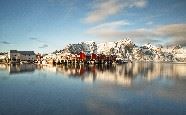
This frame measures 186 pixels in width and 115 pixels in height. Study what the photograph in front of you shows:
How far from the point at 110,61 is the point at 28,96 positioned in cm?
15883

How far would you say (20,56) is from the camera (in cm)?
18800

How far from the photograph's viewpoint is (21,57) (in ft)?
618

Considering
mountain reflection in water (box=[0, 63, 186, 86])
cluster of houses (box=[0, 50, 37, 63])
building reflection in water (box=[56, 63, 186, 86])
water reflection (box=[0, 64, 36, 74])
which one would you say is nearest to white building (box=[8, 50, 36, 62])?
cluster of houses (box=[0, 50, 37, 63])

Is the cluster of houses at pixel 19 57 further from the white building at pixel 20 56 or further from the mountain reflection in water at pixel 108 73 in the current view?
the mountain reflection in water at pixel 108 73

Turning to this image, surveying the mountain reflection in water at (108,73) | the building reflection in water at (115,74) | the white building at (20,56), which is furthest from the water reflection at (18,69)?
the white building at (20,56)

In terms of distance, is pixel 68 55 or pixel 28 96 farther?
pixel 68 55

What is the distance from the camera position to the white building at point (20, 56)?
605ft

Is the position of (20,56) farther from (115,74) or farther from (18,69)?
(115,74)

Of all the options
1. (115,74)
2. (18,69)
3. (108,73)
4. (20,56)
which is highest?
(20,56)

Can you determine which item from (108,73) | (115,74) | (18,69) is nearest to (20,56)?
(18,69)

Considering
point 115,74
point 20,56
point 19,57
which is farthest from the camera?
point 20,56

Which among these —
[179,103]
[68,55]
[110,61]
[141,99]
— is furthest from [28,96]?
[110,61]

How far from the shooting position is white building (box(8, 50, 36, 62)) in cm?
18450

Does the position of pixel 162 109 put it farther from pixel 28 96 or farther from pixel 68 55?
pixel 68 55
